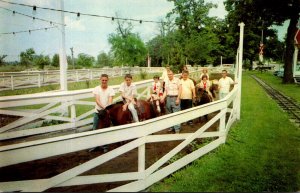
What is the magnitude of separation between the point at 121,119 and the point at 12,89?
1392cm

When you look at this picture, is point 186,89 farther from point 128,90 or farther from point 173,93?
point 128,90

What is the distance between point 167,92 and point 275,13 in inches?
800

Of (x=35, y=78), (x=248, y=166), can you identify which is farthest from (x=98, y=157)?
(x=35, y=78)

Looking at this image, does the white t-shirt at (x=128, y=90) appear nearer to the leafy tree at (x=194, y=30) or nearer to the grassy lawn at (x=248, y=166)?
the grassy lawn at (x=248, y=166)

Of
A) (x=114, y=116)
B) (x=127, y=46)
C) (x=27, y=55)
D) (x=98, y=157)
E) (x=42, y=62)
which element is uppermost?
(x=127, y=46)

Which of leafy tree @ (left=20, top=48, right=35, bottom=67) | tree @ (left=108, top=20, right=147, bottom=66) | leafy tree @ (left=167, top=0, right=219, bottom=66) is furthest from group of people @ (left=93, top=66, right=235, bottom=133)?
tree @ (left=108, top=20, right=147, bottom=66)

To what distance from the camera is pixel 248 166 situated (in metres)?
6.18

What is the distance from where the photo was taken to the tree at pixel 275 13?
2450 cm

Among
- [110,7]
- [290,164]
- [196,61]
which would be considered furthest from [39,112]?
[196,61]

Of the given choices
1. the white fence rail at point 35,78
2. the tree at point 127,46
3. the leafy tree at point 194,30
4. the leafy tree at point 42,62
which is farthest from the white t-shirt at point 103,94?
the leafy tree at point 42,62

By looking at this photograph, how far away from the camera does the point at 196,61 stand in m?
28.2

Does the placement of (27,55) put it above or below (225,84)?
above

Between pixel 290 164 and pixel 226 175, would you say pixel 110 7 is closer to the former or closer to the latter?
pixel 226 175

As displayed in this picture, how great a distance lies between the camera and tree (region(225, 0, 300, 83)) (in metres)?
24.5
